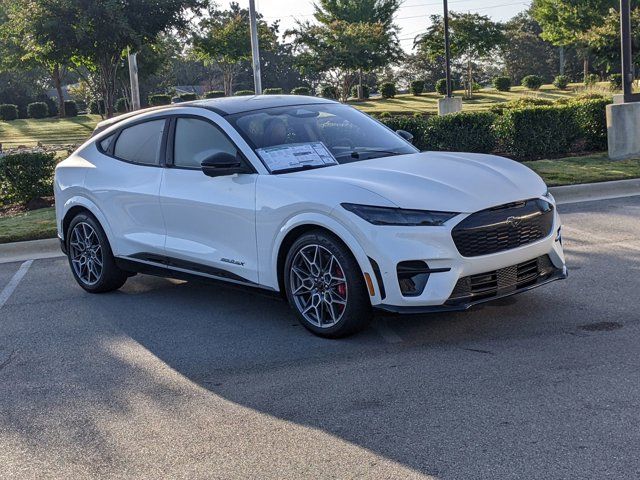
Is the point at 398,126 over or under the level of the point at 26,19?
under

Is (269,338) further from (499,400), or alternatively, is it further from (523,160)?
(523,160)

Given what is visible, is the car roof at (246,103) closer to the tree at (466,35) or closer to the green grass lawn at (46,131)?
the green grass lawn at (46,131)

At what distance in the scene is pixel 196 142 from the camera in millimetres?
7012

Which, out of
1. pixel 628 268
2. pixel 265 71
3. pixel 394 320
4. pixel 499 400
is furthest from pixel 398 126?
pixel 265 71

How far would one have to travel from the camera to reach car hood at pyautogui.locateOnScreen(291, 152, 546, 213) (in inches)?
220

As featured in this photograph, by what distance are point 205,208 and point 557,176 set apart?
779 centimetres

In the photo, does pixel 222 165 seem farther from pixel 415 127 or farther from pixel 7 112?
pixel 7 112

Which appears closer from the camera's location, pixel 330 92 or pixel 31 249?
pixel 31 249

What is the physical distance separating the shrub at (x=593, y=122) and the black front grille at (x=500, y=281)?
1028cm

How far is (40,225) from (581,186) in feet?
25.0

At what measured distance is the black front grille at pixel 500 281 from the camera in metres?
5.57

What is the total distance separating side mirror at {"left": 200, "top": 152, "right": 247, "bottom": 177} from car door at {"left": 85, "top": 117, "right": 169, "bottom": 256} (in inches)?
34.0

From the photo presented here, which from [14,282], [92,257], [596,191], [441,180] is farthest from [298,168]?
[596,191]

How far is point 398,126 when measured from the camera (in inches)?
588
